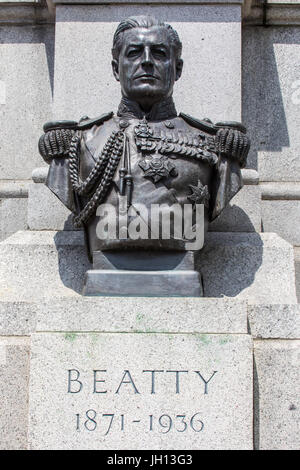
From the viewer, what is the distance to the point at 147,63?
252 inches

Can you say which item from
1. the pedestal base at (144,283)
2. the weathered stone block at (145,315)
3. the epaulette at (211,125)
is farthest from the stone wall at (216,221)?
the epaulette at (211,125)

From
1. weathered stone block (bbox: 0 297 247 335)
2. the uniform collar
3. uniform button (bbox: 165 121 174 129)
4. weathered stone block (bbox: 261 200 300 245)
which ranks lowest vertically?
weathered stone block (bbox: 0 297 247 335)

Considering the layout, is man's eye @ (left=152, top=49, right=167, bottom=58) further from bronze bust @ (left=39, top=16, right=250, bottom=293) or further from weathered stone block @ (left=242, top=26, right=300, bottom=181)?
weathered stone block @ (left=242, top=26, right=300, bottom=181)

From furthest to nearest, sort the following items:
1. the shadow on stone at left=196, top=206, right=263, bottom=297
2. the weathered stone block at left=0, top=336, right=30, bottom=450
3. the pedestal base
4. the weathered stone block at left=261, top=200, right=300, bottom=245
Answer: the weathered stone block at left=261, top=200, right=300, bottom=245 < the shadow on stone at left=196, top=206, right=263, bottom=297 < the pedestal base < the weathered stone block at left=0, top=336, right=30, bottom=450

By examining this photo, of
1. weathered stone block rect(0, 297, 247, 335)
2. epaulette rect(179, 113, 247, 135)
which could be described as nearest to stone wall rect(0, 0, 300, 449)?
weathered stone block rect(0, 297, 247, 335)

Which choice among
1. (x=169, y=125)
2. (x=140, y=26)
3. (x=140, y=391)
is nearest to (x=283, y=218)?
(x=169, y=125)

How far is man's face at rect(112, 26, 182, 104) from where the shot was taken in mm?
6446

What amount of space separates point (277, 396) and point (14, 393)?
1697 millimetres

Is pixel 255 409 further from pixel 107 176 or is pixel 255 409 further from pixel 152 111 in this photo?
pixel 152 111

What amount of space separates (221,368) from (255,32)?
12.7 ft

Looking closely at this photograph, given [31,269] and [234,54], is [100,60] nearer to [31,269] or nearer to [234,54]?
[234,54]

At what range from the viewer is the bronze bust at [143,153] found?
20.5 feet

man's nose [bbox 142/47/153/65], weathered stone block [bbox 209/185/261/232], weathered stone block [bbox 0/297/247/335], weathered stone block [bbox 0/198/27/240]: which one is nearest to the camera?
weathered stone block [bbox 0/297/247/335]

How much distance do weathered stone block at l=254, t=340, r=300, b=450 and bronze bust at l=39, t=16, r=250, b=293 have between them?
97 cm
